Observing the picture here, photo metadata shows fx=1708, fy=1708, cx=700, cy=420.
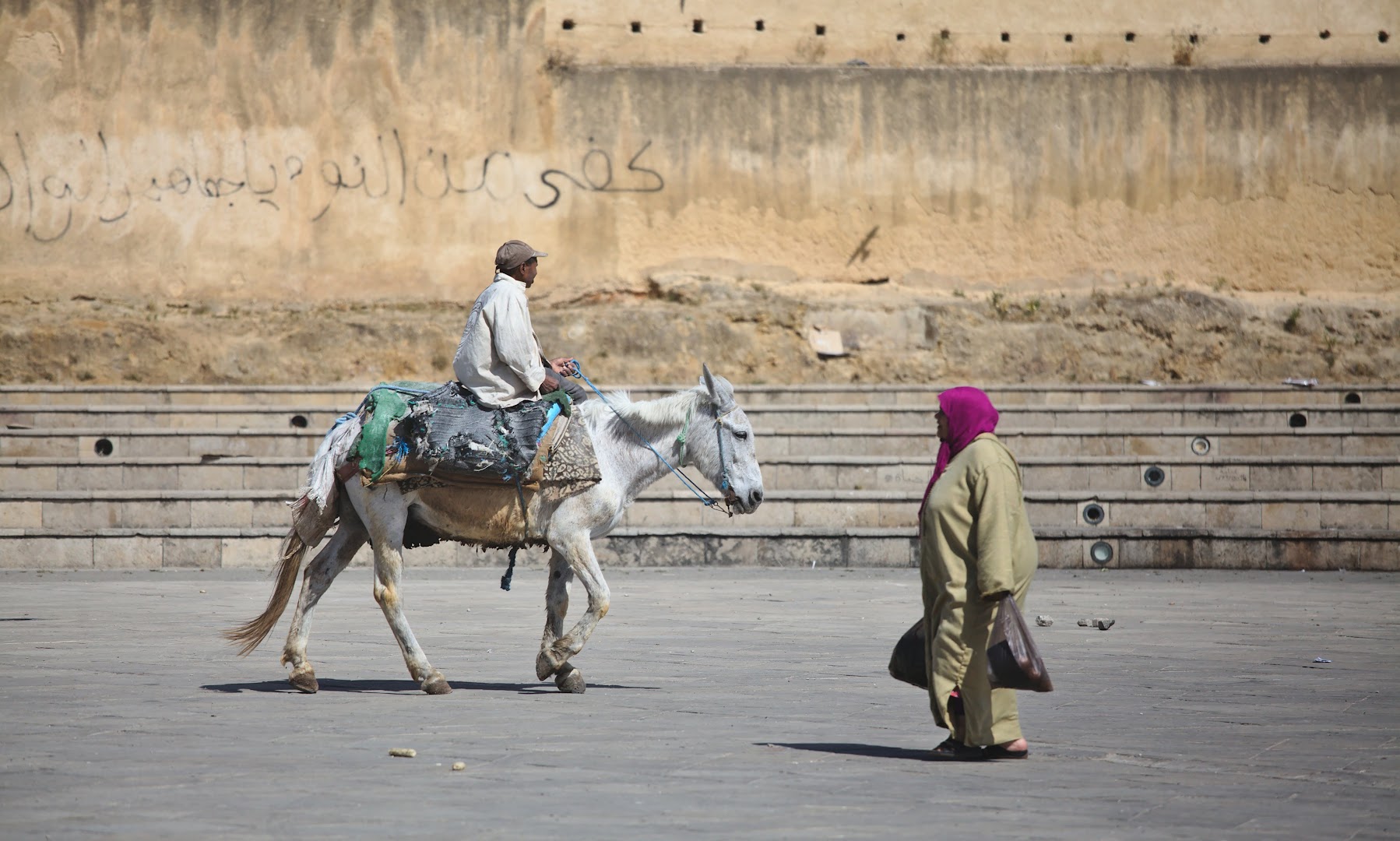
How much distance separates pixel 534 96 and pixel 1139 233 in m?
9.34

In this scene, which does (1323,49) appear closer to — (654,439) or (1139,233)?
(1139,233)

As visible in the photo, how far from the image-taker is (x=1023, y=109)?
25.7 metres

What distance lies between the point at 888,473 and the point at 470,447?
9058mm

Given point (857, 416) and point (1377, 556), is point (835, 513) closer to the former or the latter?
point (857, 416)

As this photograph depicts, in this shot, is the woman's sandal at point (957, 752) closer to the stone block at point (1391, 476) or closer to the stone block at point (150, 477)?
the stone block at point (1391, 476)

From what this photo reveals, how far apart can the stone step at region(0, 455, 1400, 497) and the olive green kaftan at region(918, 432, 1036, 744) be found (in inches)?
396

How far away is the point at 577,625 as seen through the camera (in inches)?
323

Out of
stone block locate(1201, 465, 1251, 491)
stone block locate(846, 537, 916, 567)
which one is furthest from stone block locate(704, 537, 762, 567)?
stone block locate(1201, 465, 1251, 491)

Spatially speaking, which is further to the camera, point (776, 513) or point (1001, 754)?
point (776, 513)

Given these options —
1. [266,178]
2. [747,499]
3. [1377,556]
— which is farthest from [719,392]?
[266,178]

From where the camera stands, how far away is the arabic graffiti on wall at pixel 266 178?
25109mm

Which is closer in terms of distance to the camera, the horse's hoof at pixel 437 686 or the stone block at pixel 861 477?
the horse's hoof at pixel 437 686

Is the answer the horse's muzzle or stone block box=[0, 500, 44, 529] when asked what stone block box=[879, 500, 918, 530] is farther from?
stone block box=[0, 500, 44, 529]

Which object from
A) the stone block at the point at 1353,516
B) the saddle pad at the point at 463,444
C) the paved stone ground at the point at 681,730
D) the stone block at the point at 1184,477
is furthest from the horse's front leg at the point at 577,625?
the stone block at the point at 1184,477
